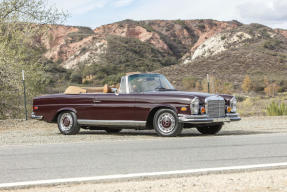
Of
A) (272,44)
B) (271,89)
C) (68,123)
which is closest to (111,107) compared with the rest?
(68,123)

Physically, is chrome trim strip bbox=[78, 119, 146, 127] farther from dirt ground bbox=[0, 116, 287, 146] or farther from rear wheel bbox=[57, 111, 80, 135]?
dirt ground bbox=[0, 116, 287, 146]

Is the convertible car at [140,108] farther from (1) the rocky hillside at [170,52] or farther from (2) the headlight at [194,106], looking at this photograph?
(1) the rocky hillside at [170,52]

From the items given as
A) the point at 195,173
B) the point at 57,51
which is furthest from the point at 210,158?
the point at 57,51

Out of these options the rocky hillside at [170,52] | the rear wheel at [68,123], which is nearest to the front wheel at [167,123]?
the rear wheel at [68,123]

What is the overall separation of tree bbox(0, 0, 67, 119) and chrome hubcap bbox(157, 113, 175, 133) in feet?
30.8

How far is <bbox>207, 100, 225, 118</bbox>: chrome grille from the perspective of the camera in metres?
11.2

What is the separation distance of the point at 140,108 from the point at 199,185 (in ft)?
20.2

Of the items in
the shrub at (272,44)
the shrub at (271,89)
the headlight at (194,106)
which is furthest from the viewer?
the shrub at (272,44)

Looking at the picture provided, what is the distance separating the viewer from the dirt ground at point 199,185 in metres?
5.40

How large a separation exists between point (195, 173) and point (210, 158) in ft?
4.38

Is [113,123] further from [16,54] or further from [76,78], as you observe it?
[76,78]

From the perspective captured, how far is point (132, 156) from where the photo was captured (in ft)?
26.6

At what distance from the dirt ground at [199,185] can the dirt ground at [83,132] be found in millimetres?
5381

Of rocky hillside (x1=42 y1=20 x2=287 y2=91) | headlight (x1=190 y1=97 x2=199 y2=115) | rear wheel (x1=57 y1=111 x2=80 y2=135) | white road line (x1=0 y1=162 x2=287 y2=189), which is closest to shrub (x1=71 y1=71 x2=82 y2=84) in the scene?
rocky hillside (x1=42 y1=20 x2=287 y2=91)
